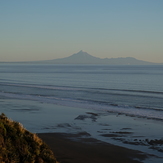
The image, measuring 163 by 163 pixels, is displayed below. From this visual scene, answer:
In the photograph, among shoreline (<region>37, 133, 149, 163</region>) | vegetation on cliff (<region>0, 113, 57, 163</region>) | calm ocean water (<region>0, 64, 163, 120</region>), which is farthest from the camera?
calm ocean water (<region>0, 64, 163, 120</region>)

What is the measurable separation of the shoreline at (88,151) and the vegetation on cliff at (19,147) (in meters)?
4.00

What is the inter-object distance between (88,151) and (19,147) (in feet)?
20.7

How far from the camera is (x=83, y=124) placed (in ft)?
63.1

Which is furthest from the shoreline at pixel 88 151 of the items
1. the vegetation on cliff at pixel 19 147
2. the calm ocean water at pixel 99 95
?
the calm ocean water at pixel 99 95

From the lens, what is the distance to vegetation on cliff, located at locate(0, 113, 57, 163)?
6.81 meters

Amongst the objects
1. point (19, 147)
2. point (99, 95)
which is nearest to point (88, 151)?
point (19, 147)

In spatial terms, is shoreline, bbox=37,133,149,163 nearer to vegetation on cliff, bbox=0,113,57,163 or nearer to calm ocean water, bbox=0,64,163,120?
vegetation on cliff, bbox=0,113,57,163

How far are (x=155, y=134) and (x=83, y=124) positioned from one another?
15.4ft

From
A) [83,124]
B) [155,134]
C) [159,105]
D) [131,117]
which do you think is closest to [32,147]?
[155,134]

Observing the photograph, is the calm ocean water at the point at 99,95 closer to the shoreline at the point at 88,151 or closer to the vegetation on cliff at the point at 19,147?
the shoreline at the point at 88,151

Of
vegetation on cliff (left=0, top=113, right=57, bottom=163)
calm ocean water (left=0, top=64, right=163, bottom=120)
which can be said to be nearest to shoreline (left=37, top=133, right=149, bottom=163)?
vegetation on cliff (left=0, top=113, right=57, bottom=163)

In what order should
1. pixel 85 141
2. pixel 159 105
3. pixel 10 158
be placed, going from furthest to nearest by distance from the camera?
pixel 159 105 < pixel 85 141 < pixel 10 158

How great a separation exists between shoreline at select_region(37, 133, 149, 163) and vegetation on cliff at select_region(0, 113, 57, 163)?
4.00 metres

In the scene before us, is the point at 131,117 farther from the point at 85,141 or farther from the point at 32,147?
the point at 32,147
